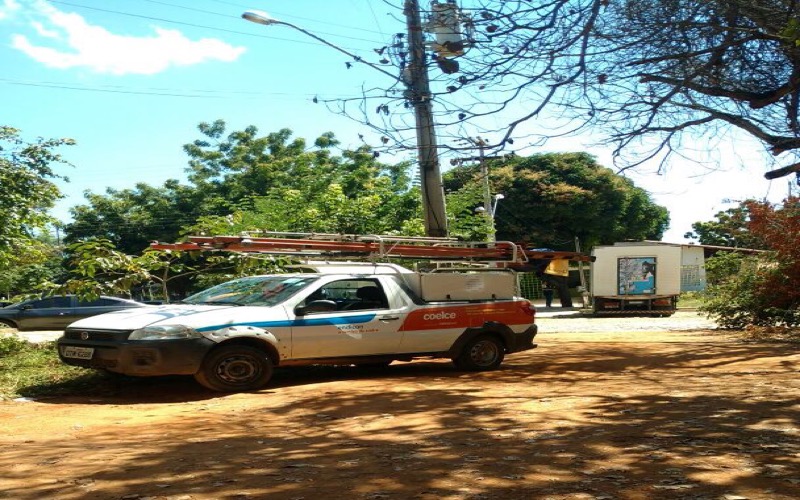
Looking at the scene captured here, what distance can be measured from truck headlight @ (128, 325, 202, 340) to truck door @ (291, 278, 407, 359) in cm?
122

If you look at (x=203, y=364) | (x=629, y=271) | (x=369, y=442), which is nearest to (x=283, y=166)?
(x=629, y=271)

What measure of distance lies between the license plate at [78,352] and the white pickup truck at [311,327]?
0.01 metres

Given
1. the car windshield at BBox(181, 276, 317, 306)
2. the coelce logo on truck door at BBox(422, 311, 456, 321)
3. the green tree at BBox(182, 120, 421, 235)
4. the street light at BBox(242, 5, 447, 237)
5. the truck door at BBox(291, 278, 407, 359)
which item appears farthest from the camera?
the green tree at BBox(182, 120, 421, 235)

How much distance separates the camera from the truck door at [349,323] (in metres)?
9.01

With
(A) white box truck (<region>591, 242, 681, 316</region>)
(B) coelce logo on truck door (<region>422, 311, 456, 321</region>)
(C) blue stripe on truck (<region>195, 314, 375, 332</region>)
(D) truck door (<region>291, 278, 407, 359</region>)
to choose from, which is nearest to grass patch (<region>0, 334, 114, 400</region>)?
(C) blue stripe on truck (<region>195, 314, 375, 332</region>)

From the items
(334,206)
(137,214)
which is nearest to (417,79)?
(334,206)

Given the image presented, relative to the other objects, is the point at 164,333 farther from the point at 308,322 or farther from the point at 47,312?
the point at 47,312

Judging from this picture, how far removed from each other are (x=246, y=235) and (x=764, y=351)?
28.9ft

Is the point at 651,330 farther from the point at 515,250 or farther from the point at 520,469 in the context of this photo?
the point at 520,469

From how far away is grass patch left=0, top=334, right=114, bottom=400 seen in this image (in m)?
8.59

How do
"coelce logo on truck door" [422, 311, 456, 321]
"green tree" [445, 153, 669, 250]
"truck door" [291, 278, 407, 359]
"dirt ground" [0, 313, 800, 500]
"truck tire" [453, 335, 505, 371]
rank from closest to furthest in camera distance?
"dirt ground" [0, 313, 800, 500] → "truck door" [291, 278, 407, 359] → "coelce logo on truck door" [422, 311, 456, 321] → "truck tire" [453, 335, 505, 371] → "green tree" [445, 153, 669, 250]

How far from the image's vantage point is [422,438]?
593 cm

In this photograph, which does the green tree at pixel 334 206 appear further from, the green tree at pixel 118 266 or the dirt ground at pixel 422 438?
the dirt ground at pixel 422 438

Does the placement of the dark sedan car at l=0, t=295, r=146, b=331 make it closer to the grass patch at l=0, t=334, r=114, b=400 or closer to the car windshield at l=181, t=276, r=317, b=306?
the grass patch at l=0, t=334, r=114, b=400
